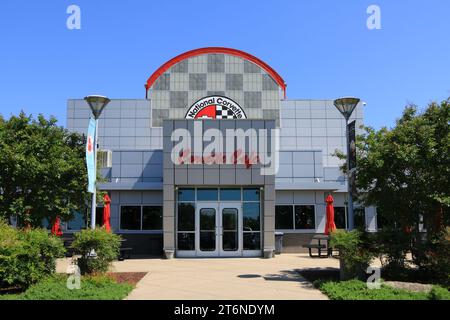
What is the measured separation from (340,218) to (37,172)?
54.1ft

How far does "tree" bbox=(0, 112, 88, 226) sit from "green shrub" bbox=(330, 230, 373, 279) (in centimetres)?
845

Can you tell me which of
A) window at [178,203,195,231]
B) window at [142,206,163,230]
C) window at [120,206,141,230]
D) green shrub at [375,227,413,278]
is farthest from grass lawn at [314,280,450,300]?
window at [120,206,141,230]

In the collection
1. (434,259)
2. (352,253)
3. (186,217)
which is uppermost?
(186,217)

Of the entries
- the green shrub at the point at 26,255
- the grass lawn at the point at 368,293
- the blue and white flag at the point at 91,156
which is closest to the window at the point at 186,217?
the blue and white flag at the point at 91,156

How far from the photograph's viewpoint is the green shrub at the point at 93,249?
474 inches

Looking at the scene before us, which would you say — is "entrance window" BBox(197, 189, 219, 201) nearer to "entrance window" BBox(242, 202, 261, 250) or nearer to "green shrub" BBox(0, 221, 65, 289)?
"entrance window" BBox(242, 202, 261, 250)

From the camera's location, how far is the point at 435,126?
12484 mm

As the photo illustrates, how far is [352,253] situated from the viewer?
11.4 m

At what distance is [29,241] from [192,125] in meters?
9.62

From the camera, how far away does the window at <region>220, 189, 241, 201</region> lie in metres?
19.7

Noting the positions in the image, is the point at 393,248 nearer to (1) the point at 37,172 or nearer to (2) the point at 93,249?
(2) the point at 93,249

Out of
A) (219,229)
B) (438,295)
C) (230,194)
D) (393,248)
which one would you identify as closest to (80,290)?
(438,295)
